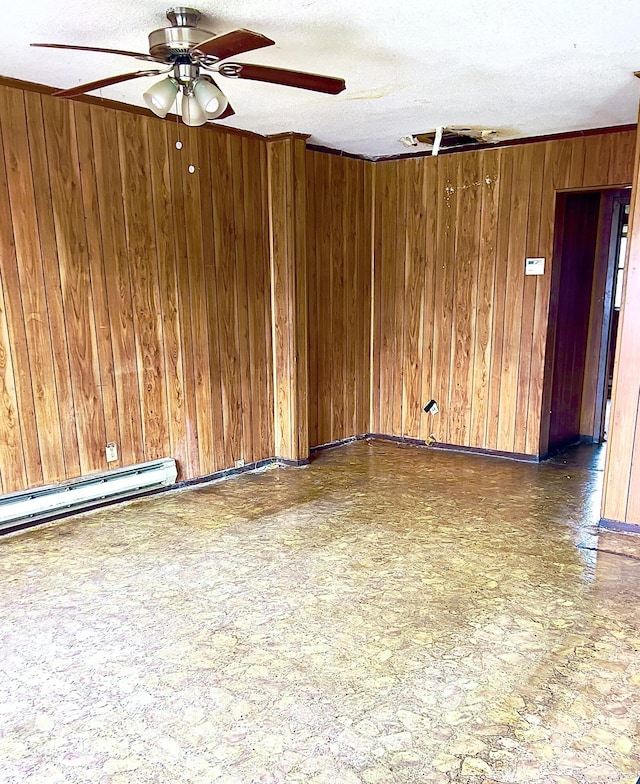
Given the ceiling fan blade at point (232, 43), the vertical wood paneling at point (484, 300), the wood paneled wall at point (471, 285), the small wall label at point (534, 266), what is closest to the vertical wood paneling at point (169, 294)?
the ceiling fan blade at point (232, 43)

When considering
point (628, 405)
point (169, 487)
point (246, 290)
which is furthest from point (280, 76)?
point (169, 487)

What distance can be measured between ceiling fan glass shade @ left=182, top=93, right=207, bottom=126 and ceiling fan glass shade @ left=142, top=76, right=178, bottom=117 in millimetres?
51

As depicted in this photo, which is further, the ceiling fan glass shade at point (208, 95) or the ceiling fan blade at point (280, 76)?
the ceiling fan glass shade at point (208, 95)

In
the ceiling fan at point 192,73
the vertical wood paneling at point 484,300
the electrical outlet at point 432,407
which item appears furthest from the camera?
the electrical outlet at point 432,407

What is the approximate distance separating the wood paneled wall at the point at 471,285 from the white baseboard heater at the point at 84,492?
7.56 ft

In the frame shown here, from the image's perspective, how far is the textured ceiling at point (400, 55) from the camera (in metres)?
2.26

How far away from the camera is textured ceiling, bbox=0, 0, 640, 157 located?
89.0 inches

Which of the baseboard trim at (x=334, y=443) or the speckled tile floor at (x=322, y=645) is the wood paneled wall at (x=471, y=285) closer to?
the baseboard trim at (x=334, y=443)

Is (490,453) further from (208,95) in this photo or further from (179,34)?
(179,34)

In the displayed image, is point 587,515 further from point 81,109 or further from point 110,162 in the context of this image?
point 81,109

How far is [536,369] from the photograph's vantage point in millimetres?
4641

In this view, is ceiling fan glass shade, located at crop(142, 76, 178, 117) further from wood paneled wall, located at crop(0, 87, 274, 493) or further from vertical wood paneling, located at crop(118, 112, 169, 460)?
vertical wood paneling, located at crop(118, 112, 169, 460)

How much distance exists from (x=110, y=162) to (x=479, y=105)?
220 centimetres

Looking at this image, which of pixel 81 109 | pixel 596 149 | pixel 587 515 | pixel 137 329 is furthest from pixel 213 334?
pixel 596 149
